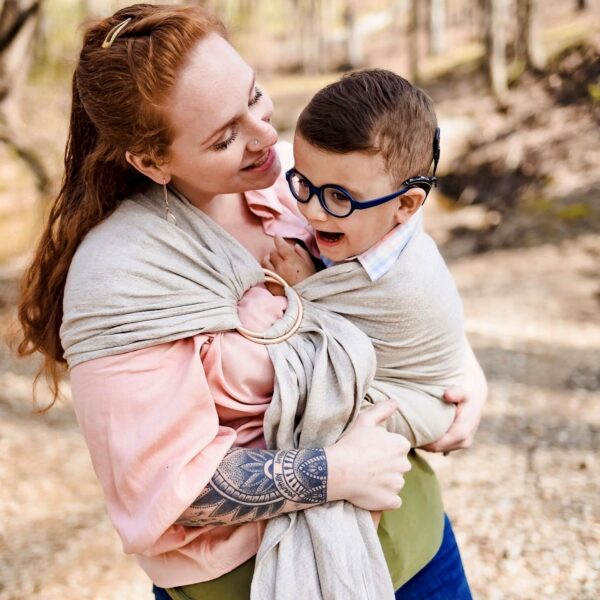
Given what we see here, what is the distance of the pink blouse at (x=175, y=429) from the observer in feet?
4.70

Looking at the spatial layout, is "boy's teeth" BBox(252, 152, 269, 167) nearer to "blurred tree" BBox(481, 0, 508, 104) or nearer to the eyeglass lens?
the eyeglass lens

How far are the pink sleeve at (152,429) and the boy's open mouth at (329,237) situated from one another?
0.37 meters

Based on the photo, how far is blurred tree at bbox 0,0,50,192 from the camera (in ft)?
21.7

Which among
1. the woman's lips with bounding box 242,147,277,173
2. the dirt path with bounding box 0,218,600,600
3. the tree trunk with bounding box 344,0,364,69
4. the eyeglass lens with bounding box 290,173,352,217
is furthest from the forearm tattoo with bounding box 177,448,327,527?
the tree trunk with bounding box 344,0,364,69

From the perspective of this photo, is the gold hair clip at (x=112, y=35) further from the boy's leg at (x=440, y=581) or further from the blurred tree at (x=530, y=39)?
the blurred tree at (x=530, y=39)

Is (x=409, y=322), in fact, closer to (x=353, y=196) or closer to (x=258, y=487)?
(x=353, y=196)

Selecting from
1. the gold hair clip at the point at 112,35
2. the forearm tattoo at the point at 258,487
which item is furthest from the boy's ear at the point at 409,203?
the gold hair clip at the point at 112,35

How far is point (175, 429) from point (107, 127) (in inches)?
24.8

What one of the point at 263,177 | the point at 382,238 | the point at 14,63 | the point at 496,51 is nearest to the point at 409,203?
the point at 382,238

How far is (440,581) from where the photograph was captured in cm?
183

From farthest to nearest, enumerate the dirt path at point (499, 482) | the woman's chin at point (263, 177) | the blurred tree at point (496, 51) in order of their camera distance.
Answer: the blurred tree at point (496, 51), the dirt path at point (499, 482), the woman's chin at point (263, 177)

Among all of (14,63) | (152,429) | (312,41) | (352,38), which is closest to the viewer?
(152,429)

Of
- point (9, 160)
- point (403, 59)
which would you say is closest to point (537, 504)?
point (9, 160)

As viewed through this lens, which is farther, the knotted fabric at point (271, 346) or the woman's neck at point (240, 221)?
the woman's neck at point (240, 221)
